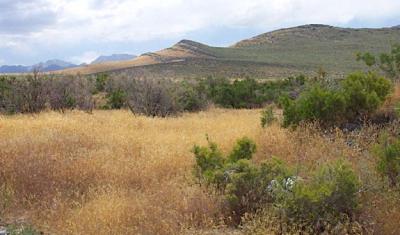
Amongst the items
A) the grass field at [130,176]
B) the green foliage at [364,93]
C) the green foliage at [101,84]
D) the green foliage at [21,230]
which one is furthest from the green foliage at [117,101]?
the green foliage at [21,230]

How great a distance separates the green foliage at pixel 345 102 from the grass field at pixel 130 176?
0.62 metres

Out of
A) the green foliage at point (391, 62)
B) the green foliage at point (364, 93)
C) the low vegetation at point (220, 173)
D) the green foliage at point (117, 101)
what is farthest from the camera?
the green foliage at point (117, 101)

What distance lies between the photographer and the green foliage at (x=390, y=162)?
22.1 feet

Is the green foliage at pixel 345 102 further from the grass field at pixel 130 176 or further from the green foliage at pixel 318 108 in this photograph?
the grass field at pixel 130 176

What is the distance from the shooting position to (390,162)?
6.82 metres

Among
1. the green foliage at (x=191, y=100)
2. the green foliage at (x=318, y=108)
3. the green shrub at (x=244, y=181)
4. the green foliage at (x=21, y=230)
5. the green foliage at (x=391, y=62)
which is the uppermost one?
the green foliage at (x=391, y=62)

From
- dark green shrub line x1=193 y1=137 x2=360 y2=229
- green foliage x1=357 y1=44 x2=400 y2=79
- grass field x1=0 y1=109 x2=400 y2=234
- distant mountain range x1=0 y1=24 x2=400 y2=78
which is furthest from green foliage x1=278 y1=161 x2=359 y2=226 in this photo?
distant mountain range x1=0 y1=24 x2=400 y2=78

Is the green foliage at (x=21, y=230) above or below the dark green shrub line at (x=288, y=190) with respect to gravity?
below

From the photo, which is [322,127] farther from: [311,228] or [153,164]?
[311,228]

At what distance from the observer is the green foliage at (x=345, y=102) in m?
11.2

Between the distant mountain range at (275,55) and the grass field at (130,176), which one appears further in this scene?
the distant mountain range at (275,55)

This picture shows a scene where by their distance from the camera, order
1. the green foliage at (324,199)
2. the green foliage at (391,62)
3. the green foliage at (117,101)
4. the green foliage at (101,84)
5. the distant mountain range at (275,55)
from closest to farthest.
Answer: the green foliage at (324,199)
the green foliage at (391,62)
the green foliage at (117,101)
the green foliage at (101,84)
the distant mountain range at (275,55)

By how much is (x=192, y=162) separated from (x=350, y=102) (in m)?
4.23

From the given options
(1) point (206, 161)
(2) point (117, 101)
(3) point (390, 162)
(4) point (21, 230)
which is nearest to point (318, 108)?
(1) point (206, 161)
